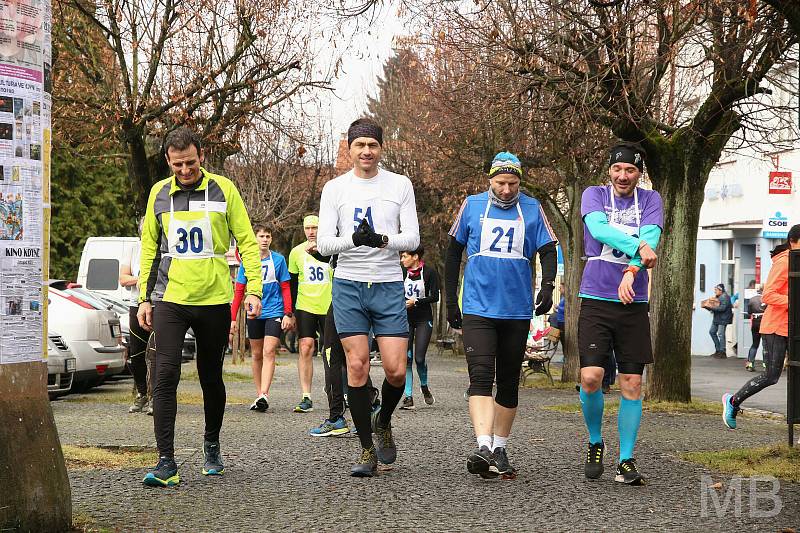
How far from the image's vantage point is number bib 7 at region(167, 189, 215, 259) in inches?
322

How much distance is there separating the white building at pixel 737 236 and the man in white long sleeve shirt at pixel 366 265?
84.8ft

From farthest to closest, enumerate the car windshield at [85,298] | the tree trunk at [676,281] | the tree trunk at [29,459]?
the car windshield at [85,298] < the tree trunk at [676,281] < the tree trunk at [29,459]

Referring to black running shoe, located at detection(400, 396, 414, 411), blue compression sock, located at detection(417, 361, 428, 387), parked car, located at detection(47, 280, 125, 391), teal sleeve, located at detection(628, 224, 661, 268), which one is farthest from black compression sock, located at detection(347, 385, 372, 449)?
parked car, located at detection(47, 280, 125, 391)

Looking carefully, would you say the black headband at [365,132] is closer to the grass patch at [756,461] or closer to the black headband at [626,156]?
the black headband at [626,156]

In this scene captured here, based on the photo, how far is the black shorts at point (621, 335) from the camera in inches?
327

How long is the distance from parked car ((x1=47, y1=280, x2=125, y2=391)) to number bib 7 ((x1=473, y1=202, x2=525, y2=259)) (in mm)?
9365

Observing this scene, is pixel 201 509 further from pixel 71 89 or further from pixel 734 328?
pixel 734 328

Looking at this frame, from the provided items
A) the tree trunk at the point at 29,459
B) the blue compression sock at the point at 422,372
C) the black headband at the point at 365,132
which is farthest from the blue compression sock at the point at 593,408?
the blue compression sock at the point at 422,372

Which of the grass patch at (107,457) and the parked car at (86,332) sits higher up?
the parked car at (86,332)

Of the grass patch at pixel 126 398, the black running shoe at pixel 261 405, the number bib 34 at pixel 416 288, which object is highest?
the number bib 34 at pixel 416 288

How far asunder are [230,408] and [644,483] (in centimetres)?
738

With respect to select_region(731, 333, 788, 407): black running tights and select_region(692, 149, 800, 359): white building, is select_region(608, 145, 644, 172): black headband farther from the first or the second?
select_region(692, 149, 800, 359): white building

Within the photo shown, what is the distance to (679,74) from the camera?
88.8 ft

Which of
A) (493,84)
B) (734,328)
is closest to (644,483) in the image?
(493,84)
